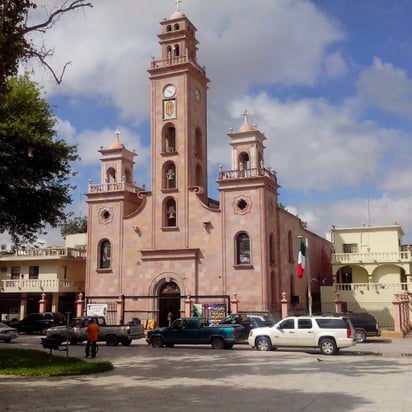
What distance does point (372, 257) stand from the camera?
146 feet

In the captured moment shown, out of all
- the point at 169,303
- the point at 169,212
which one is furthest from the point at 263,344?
the point at 169,212

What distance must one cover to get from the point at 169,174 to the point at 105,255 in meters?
8.03

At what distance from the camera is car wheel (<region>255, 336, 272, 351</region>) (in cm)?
2509

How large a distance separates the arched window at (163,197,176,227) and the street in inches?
698

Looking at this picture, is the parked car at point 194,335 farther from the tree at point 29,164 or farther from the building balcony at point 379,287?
the building balcony at point 379,287

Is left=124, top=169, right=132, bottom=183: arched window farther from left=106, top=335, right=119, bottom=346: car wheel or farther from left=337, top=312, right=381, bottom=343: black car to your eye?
left=337, top=312, right=381, bottom=343: black car

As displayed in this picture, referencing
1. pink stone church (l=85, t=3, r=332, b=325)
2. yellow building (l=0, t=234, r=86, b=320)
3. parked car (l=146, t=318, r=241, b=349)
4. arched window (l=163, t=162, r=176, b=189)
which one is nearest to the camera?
parked car (l=146, t=318, r=241, b=349)

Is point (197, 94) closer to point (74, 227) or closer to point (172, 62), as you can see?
point (172, 62)

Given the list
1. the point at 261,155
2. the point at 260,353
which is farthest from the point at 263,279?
the point at 260,353

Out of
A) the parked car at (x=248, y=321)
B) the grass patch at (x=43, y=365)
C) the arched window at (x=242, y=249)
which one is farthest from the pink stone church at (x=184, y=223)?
the grass patch at (x=43, y=365)

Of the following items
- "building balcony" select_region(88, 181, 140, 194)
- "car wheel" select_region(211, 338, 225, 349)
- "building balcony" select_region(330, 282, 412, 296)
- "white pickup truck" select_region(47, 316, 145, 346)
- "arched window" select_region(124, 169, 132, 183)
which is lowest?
"car wheel" select_region(211, 338, 225, 349)

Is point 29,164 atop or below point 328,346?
atop

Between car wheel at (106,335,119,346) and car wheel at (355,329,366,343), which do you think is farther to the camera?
car wheel at (355,329,366,343)

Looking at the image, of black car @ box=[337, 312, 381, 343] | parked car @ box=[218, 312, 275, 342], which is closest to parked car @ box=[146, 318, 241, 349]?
parked car @ box=[218, 312, 275, 342]
